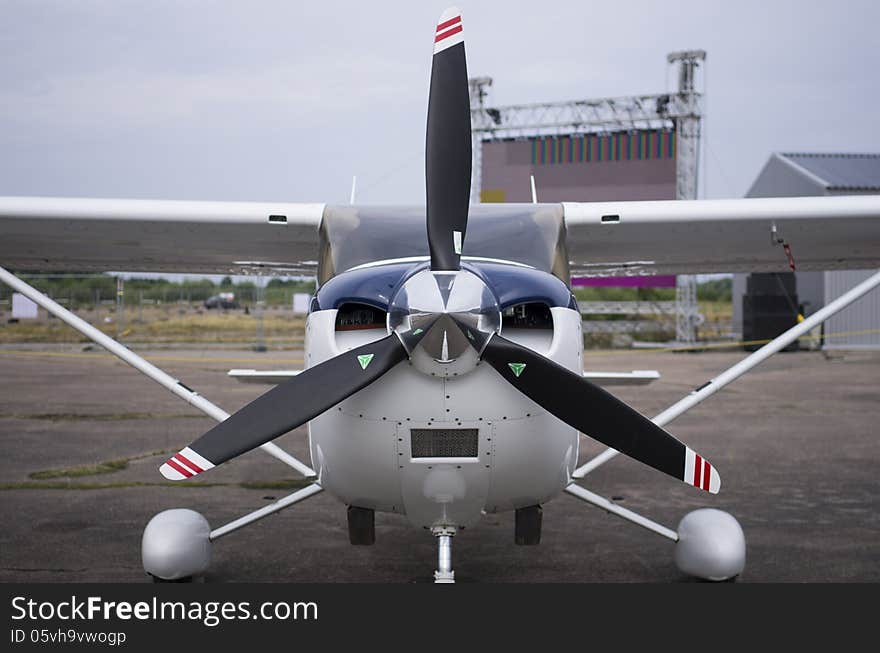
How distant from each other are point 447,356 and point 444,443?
1.37 feet

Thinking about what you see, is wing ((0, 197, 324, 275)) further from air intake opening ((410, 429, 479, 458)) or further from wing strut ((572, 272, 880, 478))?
wing strut ((572, 272, 880, 478))

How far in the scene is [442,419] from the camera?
3.17 meters

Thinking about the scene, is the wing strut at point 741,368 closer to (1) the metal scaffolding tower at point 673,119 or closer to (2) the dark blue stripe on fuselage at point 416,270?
(2) the dark blue stripe on fuselage at point 416,270

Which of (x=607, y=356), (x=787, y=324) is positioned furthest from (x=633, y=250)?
(x=787, y=324)

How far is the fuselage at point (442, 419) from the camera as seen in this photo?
3180 millimetres

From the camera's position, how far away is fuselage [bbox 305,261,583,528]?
3.18m

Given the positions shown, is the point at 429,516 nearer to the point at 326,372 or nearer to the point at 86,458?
the point at 326,372

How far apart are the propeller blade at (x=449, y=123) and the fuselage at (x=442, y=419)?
0.32 metres

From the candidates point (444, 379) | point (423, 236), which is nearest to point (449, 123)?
point (423, 236)

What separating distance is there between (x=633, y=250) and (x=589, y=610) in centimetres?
263

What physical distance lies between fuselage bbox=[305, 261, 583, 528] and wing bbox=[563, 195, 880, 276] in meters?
1.28

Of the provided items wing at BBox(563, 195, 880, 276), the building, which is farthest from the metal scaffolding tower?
wing at BBox(563, 195, 880, 276)

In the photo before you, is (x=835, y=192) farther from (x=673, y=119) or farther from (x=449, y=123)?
(x=449, y=123)

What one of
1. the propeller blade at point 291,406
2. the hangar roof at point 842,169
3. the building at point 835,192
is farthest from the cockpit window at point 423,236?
the hangar roof at point 842,169
